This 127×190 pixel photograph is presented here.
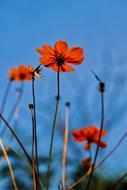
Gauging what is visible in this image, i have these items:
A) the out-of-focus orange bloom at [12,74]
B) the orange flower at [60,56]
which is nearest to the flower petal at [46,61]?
the orange flower at [60,56]

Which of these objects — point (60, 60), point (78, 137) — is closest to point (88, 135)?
point (78, 137)

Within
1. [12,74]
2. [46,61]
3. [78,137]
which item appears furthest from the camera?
[12,74]

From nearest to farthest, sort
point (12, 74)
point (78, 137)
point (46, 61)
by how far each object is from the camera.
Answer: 1. point (46, 61)
2. point (78, 137)
3. point (12, 74)

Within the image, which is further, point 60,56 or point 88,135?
point 88,135

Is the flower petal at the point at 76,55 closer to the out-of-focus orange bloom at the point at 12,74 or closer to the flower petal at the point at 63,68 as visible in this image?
the flower petal at the point at 63,68

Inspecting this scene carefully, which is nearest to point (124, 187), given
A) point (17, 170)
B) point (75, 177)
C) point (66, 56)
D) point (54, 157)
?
point (75, 177)

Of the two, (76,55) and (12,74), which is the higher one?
(12,74)

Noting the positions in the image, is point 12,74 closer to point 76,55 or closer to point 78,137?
point 78,137

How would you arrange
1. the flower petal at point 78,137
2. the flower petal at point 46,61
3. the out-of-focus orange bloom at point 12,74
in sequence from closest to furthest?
the flower petal at point 46,61, the flower petal at point 78,137, the out-of-focus orange bloom at point 12,74

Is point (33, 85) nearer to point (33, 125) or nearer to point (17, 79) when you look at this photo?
point (33, 125)

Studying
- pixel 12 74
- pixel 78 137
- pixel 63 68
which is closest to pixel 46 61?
pixel 63 68
